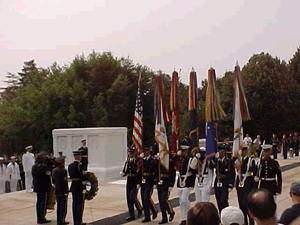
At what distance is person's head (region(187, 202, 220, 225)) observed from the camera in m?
3.13

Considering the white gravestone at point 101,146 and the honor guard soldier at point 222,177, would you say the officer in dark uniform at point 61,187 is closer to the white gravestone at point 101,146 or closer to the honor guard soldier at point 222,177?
the honor guard soldier at point 222,177

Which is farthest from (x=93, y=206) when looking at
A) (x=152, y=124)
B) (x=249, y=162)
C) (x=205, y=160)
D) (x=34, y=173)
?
(x=152, y=124)

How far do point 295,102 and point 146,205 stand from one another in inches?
1445

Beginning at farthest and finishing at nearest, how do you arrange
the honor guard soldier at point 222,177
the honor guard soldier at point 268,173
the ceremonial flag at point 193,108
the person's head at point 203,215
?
1. the ceremonial flag at point 193,108
2. the honor guard soldier at point 222,177
3. the honor guard soldier at point 268,173
4. the person's head at point 203,215

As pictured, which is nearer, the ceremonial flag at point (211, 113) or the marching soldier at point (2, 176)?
the ceremonial flag at point (211, 113)

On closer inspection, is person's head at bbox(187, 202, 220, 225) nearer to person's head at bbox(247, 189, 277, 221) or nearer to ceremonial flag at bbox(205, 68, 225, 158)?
person's head at bbox(247, 189, 277, 221)

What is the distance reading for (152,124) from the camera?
38.7 meters

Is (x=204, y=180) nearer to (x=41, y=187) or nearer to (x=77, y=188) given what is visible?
(x=77, y=188)

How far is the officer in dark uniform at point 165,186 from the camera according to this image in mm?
10602

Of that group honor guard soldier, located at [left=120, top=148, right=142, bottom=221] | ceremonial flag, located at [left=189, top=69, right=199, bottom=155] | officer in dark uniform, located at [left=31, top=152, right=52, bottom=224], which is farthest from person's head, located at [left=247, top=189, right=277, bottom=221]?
officer in dark uniform, located at [left=31, top=152, right=52, bottom=224]

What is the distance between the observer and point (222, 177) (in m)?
10.2

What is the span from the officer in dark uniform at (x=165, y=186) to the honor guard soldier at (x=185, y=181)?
1.52 feet

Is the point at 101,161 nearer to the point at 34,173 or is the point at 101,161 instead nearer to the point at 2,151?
the point at 34,173

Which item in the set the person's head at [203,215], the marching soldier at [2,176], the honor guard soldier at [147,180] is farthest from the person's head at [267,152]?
the marching soldier at [2,176]
